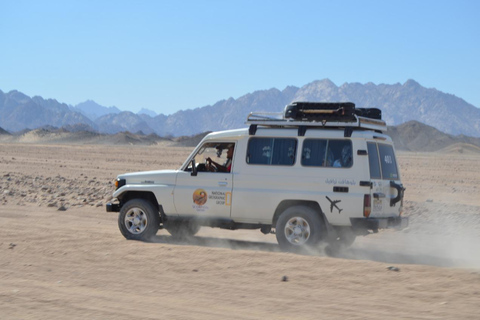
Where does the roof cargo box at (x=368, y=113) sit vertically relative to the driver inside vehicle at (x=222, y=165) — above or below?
above

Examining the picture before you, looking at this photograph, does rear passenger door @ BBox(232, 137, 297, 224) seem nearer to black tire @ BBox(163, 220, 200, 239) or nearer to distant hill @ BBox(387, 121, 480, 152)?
black tire @ BBox(163, 220, 200, 239)

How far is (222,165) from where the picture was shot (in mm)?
11711

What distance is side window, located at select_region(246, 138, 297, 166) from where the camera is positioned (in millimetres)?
11133

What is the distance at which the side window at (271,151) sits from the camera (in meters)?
11.1

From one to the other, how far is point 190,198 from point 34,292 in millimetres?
3917

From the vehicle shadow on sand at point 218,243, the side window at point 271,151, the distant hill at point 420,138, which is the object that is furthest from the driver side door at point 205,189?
the distant hill at point 420,138

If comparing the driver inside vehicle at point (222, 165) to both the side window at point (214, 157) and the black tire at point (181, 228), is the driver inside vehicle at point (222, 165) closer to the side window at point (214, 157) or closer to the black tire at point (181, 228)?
the side window at point (214, 157)

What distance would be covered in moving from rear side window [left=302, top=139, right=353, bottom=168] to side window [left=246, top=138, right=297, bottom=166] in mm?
231

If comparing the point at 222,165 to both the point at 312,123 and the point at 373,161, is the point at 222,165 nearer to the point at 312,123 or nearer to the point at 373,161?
the point at 312,123

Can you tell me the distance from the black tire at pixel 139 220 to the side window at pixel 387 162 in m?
3.99

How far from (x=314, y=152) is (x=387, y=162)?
1.21 m

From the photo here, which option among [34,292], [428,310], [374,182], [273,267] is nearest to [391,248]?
[374,182]

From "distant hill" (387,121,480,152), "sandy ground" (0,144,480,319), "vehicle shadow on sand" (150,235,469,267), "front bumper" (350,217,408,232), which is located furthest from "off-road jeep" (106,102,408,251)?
"distant hill" (387,121,480,152)

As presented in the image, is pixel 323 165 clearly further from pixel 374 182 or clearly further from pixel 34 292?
pixel 34 292
